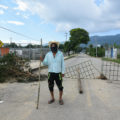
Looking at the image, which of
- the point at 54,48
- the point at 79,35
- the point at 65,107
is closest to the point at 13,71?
the point at 54,48

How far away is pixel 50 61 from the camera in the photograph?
4121mm

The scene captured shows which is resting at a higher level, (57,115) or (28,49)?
(28,49)

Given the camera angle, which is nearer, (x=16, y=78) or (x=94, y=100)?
(x=94, y=100)

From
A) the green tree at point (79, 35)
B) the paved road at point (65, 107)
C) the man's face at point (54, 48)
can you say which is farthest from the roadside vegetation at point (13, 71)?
the green tree at point (79, 35)

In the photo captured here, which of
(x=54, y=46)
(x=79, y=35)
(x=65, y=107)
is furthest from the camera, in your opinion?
(x=79, y=35)

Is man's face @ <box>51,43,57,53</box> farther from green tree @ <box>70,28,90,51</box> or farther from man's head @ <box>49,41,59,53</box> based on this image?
green tree @ <box>70,28,90,51</box>

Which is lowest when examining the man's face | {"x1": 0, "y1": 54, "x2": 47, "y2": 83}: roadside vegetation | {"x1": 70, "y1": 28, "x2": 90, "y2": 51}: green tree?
{"x1": 0, "y1": 54, "x2": 47, "y2": 83}: roadside vegetation

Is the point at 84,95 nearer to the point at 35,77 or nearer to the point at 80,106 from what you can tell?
the point at 80,106

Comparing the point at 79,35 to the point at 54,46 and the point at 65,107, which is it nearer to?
the point at 54,46

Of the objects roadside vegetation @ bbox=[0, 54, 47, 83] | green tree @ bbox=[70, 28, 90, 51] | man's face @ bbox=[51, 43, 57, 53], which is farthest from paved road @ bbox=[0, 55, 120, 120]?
green tree @ bbox=[70, 28, 90, 51]

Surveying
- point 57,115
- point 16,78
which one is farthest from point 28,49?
point 57,115

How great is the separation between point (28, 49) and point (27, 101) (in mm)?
16631

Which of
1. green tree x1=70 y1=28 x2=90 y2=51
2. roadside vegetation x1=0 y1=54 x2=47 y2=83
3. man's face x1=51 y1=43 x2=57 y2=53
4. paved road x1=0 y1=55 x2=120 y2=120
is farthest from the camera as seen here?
green tree x1=70 y1=28 x2=90 y2=51

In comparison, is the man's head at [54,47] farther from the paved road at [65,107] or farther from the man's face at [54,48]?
the paved road at [65,107]
